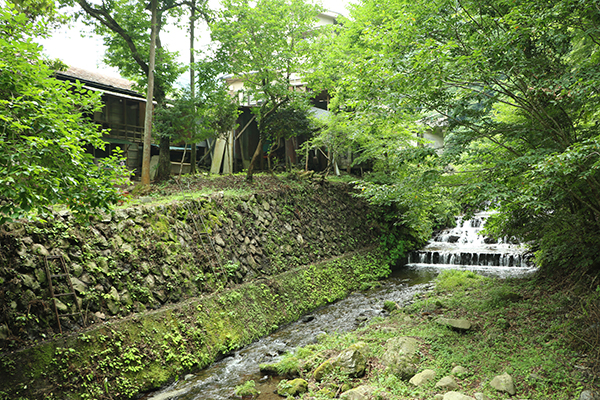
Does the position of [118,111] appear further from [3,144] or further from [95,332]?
[3,144]

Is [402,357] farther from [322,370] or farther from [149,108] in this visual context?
[149,108]

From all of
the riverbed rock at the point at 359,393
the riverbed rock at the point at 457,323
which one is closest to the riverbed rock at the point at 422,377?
the riverbed rock at the point at 359,393

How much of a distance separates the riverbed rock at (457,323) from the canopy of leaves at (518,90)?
3073 millimetres

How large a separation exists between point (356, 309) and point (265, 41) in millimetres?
12780

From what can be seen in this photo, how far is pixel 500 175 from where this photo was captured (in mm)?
8734

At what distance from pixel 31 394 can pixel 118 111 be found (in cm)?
1990

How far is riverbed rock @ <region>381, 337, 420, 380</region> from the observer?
7.61 meters

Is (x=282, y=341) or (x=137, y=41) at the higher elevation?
(x=137, y=41)

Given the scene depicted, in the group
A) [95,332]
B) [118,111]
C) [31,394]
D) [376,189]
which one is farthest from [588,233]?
[118,111]

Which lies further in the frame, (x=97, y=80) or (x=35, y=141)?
(x=97, y=80)

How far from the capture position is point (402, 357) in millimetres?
7945

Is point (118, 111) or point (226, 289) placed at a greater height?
point (118, 111)

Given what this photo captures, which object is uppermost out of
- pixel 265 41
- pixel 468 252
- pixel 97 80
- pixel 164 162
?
pixel 265 41

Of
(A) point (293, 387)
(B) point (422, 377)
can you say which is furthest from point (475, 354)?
(A) point (293, 387)
